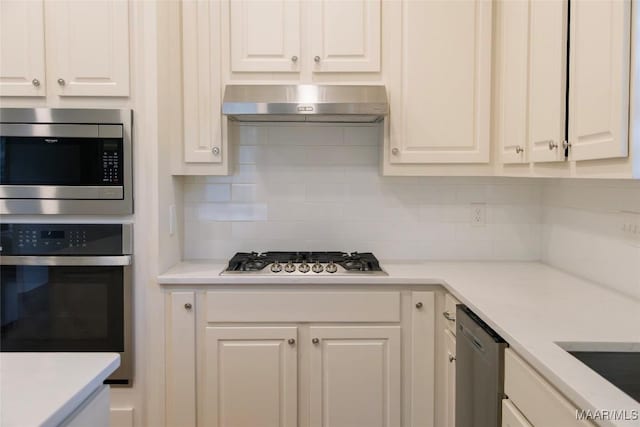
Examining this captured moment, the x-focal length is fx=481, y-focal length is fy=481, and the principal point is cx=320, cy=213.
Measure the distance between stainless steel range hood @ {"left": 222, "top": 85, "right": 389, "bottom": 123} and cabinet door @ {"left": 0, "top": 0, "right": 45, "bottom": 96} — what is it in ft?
2.72

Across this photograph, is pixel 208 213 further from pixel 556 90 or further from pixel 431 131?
pixel 556 90

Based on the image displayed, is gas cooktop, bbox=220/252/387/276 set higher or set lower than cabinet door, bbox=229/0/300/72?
lower

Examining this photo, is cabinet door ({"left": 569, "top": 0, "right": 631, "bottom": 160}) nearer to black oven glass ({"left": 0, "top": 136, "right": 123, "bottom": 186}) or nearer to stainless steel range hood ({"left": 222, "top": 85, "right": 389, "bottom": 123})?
stainless steel range hood ({"left": 222, "top": 85, "right": 389, "bottom": 123})

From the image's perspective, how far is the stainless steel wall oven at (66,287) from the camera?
2121 millimetres

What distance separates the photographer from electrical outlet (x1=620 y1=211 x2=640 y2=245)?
72.6 inches

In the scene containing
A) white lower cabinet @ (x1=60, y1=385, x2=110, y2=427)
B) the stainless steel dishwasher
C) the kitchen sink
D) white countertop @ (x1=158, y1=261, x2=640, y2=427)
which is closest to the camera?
white lower cabinet @ (x1=60, y1=385, x2=110, y2=427)

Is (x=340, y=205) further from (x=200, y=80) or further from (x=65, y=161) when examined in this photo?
(x=65, y=161)

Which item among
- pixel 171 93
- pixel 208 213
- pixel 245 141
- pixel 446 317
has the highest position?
pixel 171 93

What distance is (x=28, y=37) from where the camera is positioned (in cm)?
213

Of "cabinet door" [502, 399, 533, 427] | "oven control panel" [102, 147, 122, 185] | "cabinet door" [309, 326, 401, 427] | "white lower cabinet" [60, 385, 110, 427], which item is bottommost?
"cabinet door" [309, 326, 401, 427]

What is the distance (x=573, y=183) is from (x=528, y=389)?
1.39m

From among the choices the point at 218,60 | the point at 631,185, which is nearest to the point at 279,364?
Result: the point at 218,60

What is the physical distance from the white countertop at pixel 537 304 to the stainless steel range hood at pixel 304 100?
0.75 metres

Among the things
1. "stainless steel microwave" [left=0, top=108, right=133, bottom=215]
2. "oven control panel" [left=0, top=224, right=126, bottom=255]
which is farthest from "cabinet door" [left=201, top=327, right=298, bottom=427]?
"stainless steel microwave" [left=0, top=108, right=133, bottom=215]
